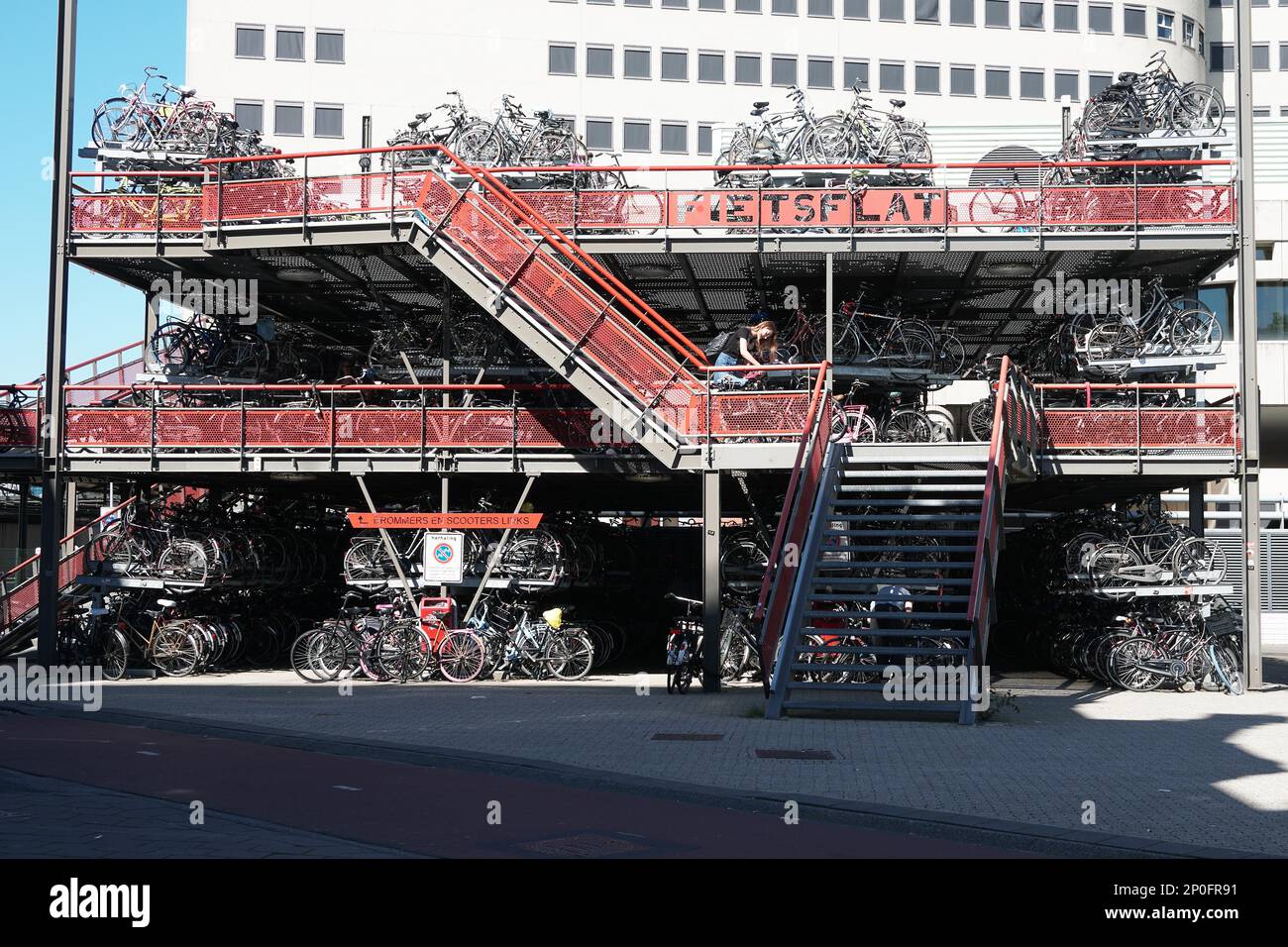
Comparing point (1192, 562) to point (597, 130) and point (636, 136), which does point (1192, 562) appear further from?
point (597, 130)

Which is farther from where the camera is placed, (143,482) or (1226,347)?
(1226,347)

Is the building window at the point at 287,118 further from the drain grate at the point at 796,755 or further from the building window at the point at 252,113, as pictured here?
the drain grate at the point at 796,755

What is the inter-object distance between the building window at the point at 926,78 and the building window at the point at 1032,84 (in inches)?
119

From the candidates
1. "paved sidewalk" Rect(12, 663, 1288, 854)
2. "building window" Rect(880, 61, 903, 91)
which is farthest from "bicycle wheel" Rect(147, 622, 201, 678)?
"building window" Rect(880, 61, 903, 91)

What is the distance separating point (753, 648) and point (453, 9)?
1159 inches

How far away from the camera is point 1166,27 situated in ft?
167

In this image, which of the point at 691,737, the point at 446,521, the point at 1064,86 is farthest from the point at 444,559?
the point at 1064,86

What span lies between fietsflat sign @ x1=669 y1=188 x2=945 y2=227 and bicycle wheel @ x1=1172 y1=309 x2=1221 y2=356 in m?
4.19

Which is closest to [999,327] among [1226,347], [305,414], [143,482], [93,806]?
[1226,347]

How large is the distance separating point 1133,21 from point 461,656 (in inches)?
1525

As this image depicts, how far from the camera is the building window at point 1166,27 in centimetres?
5053

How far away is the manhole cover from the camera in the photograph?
8.99 m

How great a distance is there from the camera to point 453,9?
147 feet
